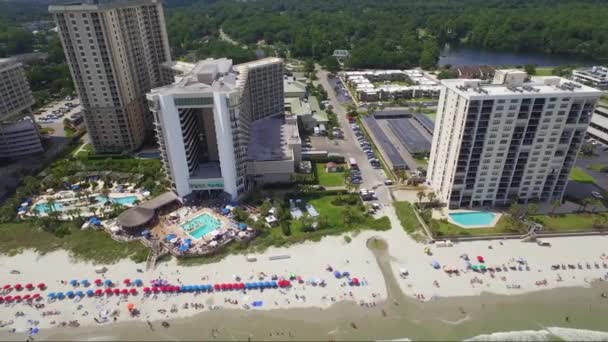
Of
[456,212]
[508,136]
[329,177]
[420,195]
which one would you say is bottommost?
[329,177]

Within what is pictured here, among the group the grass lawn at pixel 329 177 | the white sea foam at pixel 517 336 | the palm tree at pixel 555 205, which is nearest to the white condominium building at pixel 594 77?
the palm tree at pixel 555 205

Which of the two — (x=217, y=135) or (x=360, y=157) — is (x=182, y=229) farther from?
(x=360, y=157)

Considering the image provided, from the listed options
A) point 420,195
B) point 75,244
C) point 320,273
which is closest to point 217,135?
point 320,273

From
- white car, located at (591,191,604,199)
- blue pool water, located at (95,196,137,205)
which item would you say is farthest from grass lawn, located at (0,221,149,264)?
white car, located at (591,191,604,199)

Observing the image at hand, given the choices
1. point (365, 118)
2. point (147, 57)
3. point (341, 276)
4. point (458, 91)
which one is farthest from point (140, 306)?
point (365, 118)

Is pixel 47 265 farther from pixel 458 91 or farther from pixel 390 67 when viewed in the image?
pixel 390 67

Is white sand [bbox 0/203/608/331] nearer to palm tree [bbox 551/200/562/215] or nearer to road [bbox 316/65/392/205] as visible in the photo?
palm tree [bbox 551/200/562/215]
